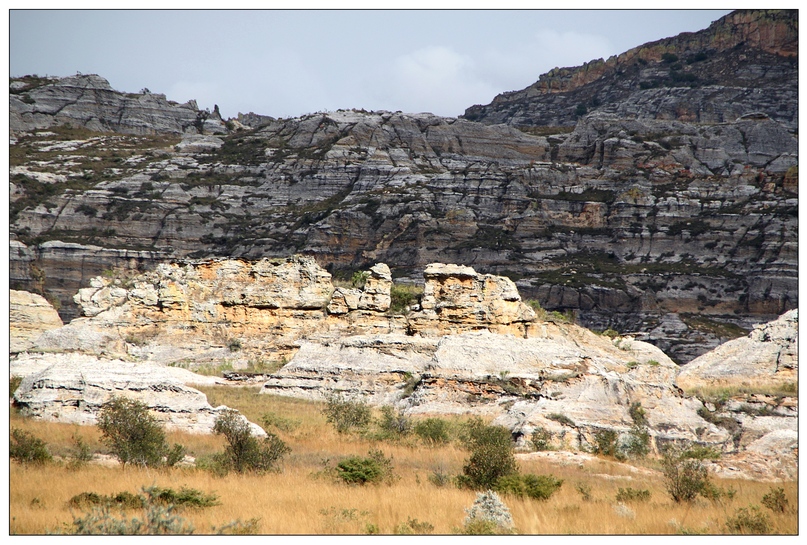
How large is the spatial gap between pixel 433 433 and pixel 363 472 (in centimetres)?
748

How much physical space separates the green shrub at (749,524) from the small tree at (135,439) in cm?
1136

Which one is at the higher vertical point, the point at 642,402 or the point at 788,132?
the point at 788,132

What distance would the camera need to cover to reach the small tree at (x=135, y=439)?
17.5 metres

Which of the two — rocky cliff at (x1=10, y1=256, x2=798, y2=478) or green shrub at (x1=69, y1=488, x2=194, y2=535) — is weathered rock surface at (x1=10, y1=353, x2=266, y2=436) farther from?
green shrub at (x1=69, y1=488, x2=194, y2=535)

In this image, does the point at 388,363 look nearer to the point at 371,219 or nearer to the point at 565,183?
the point at 371,219

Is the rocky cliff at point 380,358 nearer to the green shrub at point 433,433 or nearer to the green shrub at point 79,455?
the green shrub at point 433,433

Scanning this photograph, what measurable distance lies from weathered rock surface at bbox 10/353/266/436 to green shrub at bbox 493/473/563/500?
787 centimetres

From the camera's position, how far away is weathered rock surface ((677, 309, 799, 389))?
1529 inches

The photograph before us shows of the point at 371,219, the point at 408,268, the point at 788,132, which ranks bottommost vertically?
the point at 408,268

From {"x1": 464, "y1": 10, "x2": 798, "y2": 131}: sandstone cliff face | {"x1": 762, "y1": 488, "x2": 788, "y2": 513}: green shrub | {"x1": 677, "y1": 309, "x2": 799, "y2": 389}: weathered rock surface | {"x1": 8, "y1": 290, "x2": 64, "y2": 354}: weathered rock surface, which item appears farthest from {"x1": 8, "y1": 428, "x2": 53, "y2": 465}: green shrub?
{"x1": 464, "y1": 10, "x2": 798, "y2": 131}: sandstone cliff face

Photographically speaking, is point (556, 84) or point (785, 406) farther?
point (556, 84)

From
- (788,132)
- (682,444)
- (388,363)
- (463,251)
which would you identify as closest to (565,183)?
(463,251)

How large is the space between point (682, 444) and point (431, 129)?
10431cm
